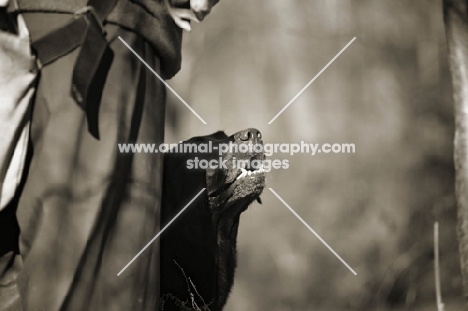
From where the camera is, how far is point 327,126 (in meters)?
2.83

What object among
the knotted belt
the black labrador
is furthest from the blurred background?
the knotted belt

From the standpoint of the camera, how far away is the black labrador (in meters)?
2.74

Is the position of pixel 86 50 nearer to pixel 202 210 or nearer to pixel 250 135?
pixel 250 135

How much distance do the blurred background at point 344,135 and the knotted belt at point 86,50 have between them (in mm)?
759

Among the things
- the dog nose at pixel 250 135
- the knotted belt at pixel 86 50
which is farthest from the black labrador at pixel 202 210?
the knotted belt at pixel 86 50

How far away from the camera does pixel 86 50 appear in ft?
6.61

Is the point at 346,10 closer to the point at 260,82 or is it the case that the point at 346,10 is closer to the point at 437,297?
the point at 260,82

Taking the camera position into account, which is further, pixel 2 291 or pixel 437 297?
pixel 437 297

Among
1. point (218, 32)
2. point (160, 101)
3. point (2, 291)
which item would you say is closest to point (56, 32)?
point (160, 101)

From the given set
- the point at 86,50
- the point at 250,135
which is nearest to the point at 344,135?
the point at 250,135

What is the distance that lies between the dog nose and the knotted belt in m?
0.73

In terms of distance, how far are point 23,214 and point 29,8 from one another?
548 millimetres

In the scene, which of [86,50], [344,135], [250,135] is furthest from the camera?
[344,135]

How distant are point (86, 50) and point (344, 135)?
3.82 ft
